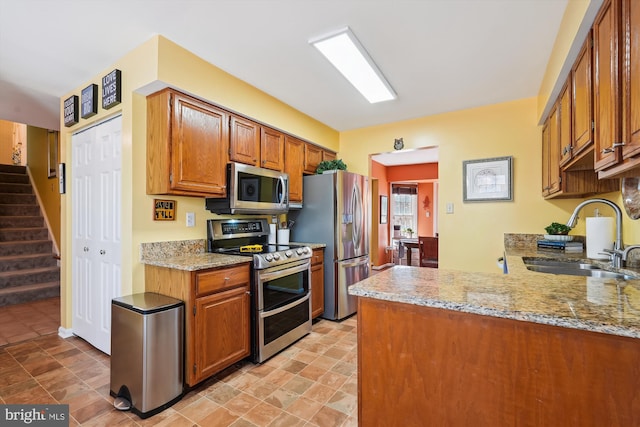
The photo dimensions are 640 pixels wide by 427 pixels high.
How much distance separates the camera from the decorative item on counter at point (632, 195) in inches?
66.3

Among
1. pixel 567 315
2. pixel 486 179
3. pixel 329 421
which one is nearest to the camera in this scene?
pixel 567 315

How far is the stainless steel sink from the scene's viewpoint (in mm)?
1871

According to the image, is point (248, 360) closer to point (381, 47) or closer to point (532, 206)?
point (381, 47)

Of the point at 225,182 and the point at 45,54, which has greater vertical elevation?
the point at 45,54

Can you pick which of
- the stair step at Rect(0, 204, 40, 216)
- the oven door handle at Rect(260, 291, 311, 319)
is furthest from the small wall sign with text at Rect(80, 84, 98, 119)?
the stair step at Rect(0, 204, 40, 216)

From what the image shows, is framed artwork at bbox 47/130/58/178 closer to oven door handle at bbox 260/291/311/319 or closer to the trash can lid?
the trash can lid

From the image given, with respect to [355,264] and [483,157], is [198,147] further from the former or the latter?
[483,157]

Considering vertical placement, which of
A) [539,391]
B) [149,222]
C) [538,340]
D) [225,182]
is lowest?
[539,391]

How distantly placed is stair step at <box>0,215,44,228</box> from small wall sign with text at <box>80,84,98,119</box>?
3982 millimetres

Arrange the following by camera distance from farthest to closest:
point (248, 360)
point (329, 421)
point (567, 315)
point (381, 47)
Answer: point (248, 360), point (381, 47), point (329, 421), point (567, 315)

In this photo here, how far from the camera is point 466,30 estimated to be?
2037mm

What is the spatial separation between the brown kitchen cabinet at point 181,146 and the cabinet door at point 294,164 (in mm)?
1028

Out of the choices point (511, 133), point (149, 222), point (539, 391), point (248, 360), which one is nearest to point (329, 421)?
point (248, 360)

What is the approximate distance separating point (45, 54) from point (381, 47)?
8.40 ft
